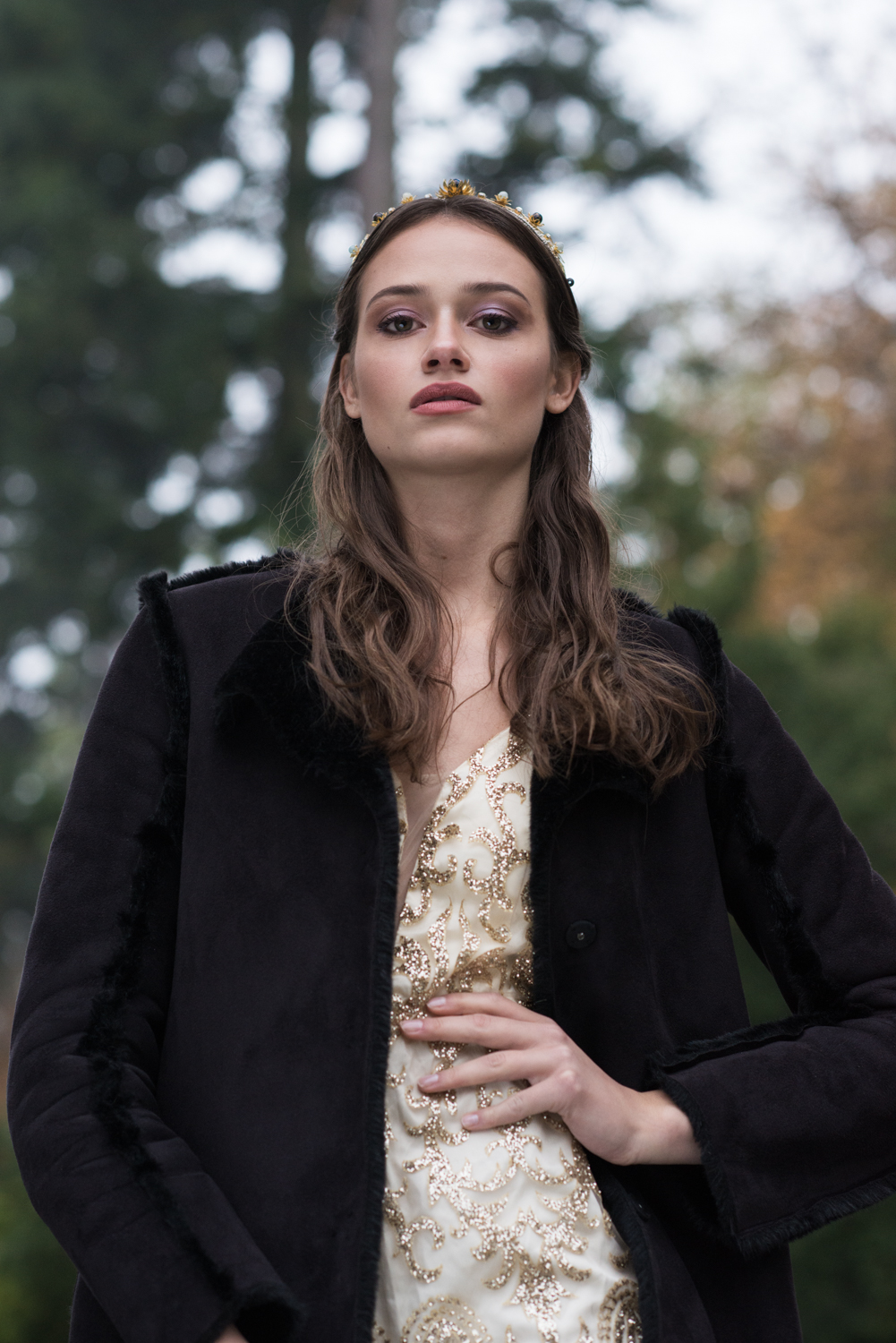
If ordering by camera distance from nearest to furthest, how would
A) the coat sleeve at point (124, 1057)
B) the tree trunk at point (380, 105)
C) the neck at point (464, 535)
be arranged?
1. the coat sleeve at point (124, 1057)
2. the neck at point (464, 535)
3. the tree trunk at point (380, 105)

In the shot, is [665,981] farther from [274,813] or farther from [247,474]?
[247,474]

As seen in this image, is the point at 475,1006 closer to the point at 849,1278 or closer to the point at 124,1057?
the point at 124,1057

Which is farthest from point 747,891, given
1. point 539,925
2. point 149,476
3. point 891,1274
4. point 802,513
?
point 802,513

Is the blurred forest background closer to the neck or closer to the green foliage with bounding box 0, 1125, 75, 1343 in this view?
the green foliage with bounding box 0, 1125, 75, 1343

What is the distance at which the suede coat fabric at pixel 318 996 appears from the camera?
5.30ft

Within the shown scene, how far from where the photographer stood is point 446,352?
2.00 m

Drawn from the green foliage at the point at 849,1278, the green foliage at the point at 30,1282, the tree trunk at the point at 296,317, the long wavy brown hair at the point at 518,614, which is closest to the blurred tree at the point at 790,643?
the green foliage at the point at 849,1278

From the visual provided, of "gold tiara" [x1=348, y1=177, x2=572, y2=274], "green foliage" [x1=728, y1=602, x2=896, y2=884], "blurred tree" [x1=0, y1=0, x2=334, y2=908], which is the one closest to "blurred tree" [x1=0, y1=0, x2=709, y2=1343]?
"blurred tree" [x1=0, y1=0, x2=334, y2=908]

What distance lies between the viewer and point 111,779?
180cm

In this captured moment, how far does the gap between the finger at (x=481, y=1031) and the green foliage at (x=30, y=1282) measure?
6.75m

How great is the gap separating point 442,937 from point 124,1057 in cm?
42

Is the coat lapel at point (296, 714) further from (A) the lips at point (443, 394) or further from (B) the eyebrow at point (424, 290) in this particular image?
(B) the eyebrow at point (424, 290)

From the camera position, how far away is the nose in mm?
2002

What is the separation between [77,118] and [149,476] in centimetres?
290
